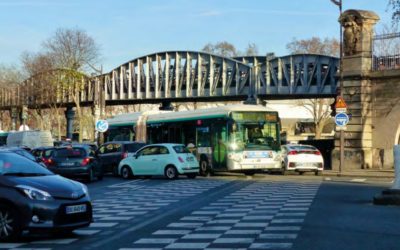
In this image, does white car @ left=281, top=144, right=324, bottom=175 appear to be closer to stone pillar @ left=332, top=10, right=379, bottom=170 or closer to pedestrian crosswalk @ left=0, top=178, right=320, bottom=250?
stone pillar @ left=332, top=10, right=379, bottom=170

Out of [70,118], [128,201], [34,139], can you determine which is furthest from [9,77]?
[128,201]

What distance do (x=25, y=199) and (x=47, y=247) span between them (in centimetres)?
86

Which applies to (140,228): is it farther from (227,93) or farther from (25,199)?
(227,93)

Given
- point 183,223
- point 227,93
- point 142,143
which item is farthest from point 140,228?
point 227,93

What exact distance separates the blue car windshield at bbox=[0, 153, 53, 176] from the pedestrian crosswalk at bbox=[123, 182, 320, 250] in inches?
92.3

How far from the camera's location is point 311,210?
15.9 metres

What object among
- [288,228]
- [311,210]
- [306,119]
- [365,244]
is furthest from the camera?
[306,119]

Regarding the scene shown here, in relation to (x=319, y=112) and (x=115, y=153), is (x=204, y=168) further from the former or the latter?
(x=319, y=112)

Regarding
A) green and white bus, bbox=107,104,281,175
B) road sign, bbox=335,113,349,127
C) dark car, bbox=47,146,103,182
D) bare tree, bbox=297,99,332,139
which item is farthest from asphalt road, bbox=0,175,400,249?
bare tree, bbox=297,99,332,139

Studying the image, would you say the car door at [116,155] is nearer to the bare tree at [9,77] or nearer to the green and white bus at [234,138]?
the green and white bus at [234,138]

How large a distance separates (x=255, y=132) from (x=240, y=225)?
1678 cm

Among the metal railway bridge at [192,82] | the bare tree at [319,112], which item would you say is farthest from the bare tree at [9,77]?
the bare tree at [319,112]

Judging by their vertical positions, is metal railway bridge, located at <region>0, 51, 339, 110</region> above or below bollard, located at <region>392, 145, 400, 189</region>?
above

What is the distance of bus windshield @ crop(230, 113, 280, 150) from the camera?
29.4 m
